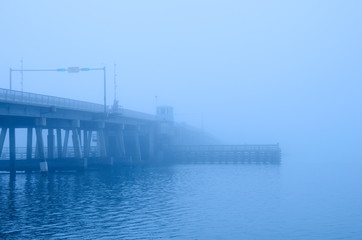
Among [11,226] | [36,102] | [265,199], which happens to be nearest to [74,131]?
[36,102]

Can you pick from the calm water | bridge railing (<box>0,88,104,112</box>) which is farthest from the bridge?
the calm water

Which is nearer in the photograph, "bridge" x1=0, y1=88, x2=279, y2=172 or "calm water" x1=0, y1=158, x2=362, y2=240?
"calm water" x1=0, y1=158, x2=362, y2=240

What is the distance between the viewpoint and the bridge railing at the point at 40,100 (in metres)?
49.6

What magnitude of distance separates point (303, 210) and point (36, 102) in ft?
116

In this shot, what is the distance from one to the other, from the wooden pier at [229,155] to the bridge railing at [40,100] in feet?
101

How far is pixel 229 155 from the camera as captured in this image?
95.2 meters

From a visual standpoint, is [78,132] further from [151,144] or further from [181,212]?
[181,212]

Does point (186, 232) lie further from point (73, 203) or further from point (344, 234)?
point (73, 203)

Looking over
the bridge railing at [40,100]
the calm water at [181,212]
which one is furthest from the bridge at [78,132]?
the calm water at [181,212]

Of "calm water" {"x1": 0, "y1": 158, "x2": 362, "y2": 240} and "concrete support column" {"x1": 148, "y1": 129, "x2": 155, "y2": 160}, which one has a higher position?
"concrete support column" {"x1": 148, "y1": 129, "x2": 155, "y2": 160}

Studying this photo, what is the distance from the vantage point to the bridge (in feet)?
184

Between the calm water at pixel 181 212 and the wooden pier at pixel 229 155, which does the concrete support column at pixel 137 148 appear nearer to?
the wooden pier at pixel 229 155

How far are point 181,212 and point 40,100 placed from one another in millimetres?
32869

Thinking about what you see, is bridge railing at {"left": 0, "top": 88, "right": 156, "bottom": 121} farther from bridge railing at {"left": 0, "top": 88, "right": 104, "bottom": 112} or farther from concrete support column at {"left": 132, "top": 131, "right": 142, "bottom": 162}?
concrete support column at {"left": 132, "top": 131, "right": 142, "bottom": 162}
